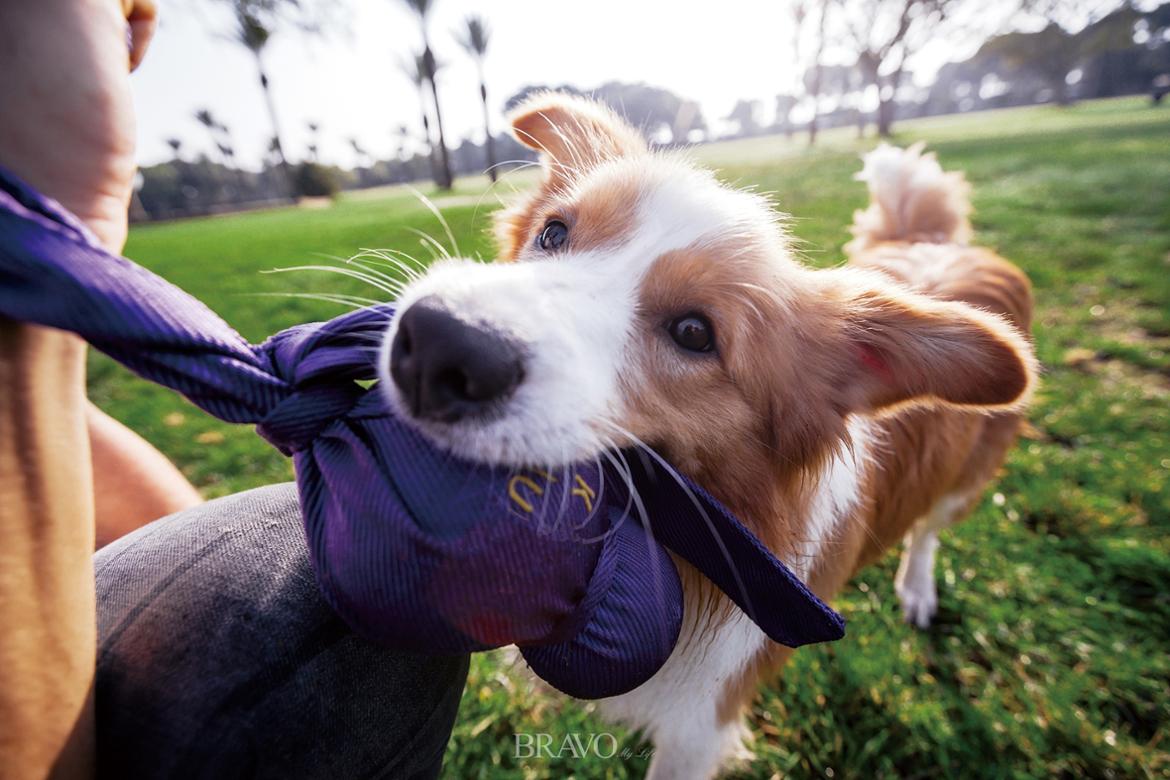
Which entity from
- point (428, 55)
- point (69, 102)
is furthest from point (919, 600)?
point (428, 55)

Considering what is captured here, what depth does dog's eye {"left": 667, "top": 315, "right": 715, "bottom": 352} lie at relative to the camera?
1.57m

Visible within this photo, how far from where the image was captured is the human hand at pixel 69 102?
2.76 ft

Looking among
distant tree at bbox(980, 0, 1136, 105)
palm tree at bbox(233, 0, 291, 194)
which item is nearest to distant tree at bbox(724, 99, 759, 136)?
distant tree at bbox(980, 0, 1136, 105)

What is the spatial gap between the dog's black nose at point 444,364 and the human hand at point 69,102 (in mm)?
489

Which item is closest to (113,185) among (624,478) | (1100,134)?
(624,478)

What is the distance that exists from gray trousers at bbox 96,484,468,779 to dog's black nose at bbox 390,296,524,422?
1.80 feet

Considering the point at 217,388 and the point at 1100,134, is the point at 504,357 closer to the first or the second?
the point at 217,388

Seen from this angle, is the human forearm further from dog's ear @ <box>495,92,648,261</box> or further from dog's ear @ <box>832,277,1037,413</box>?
dog's ear @ <box>832,277,1037,413</box>

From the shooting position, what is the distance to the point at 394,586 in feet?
3.00

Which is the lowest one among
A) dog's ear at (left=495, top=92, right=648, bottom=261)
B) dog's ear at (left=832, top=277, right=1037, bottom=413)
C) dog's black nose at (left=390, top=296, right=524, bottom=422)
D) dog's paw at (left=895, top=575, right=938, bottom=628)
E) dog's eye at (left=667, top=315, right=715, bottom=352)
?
dog's paw at (left=895, top=575, right=938, bottom=628)

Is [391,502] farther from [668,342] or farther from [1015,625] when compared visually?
[1015,625]

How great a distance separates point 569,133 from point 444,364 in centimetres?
157

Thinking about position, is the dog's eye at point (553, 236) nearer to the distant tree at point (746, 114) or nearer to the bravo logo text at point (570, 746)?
the bravo logo text at point (570, 746)

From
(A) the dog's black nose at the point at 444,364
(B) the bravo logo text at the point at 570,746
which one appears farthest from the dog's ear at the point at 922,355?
(B) the bravo logo text at the point at 570,746
